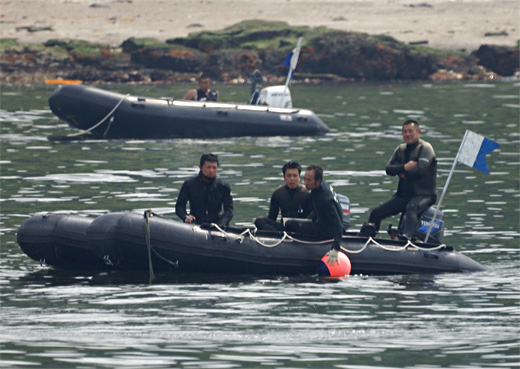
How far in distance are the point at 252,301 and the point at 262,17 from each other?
204 feet

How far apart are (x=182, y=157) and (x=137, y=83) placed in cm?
3216

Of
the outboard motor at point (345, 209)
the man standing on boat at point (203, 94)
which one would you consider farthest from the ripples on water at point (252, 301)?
the man standing on boat at point (203, 94)

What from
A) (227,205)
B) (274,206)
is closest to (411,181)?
(274,206)

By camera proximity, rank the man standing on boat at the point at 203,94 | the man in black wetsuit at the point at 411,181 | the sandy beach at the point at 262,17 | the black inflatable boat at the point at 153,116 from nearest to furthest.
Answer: the man in black wetsuit at the point at 411,181
the man standing on boat at the point at 203,94
the black inflatable boat at the point at 153,116
the sandy beach at the point at 262,17

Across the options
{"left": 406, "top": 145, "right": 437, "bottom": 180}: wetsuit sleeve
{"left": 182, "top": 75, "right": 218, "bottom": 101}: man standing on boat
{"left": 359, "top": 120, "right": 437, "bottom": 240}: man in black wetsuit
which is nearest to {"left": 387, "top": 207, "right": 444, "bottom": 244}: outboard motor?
{"left": 359, "top": 120, "right": 437, "bottom": 240}: man in black wetsuit

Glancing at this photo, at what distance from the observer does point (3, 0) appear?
2921 inches

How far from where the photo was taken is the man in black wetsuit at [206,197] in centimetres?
1505

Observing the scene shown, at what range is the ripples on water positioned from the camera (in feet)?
34.9

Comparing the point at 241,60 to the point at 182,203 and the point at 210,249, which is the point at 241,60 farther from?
the point at 210,249

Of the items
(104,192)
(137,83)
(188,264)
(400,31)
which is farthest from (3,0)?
(188,264)

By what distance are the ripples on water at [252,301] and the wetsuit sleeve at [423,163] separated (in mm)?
1488

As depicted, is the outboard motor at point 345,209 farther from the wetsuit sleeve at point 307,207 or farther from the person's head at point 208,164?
the person's head at point 208,164

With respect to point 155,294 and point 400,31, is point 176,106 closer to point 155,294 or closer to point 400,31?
point 155,294

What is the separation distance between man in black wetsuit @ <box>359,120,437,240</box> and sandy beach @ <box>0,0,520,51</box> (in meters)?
53.6
